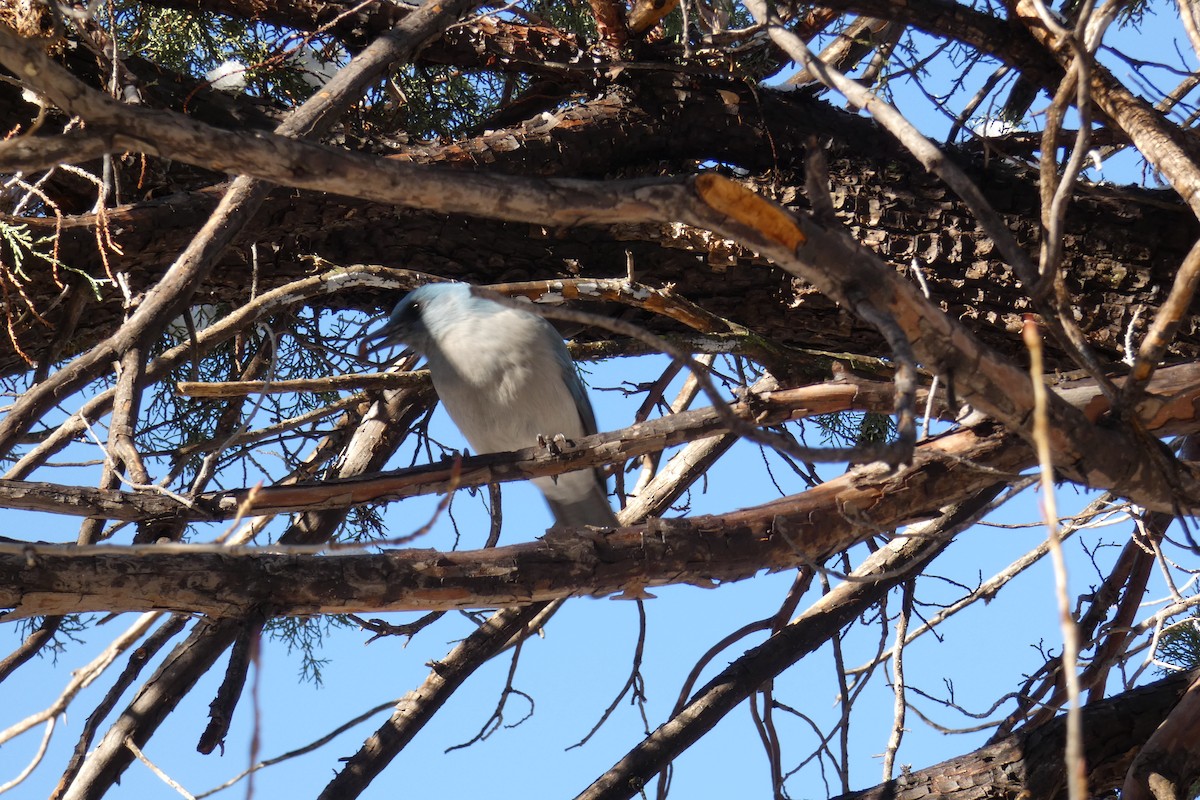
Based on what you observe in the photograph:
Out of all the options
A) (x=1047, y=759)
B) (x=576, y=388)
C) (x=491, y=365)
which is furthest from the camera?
(x=576, y=388)

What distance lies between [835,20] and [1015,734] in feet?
9.27

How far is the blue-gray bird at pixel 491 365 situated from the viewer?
4285mm

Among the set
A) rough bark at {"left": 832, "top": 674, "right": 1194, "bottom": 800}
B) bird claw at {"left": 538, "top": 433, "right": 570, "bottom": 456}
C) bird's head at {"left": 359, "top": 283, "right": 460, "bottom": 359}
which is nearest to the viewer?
bird claw at {"left": 538, "top": 433, "right": 570, "bottom": 456}

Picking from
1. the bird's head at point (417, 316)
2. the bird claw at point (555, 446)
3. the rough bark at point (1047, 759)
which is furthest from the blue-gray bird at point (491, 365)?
the rough bark at point (1047, 759)

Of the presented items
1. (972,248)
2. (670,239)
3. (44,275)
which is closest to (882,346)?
(972,248)

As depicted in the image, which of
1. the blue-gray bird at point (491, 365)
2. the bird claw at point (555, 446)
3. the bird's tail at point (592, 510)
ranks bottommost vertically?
the bird claw at point (555, 446)

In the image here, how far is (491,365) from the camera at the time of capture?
4.32 meters

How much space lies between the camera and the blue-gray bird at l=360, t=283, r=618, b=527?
429cm

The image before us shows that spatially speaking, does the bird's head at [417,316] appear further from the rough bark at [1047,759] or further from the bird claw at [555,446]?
the rough bark at [1047,759]

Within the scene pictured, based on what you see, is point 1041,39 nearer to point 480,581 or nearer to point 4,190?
point 480,581

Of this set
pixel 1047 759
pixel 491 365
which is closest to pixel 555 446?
pixel 491 365

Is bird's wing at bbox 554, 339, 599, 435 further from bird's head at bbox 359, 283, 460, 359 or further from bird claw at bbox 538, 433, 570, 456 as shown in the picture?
bird claw at bbox 538, 433, 570, 456

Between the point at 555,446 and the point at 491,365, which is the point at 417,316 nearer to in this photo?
the point at 491,365

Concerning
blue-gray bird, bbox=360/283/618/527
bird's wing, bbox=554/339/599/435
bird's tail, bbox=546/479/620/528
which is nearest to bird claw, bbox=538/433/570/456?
blue-gray bird, bbox=360/283/618/527
